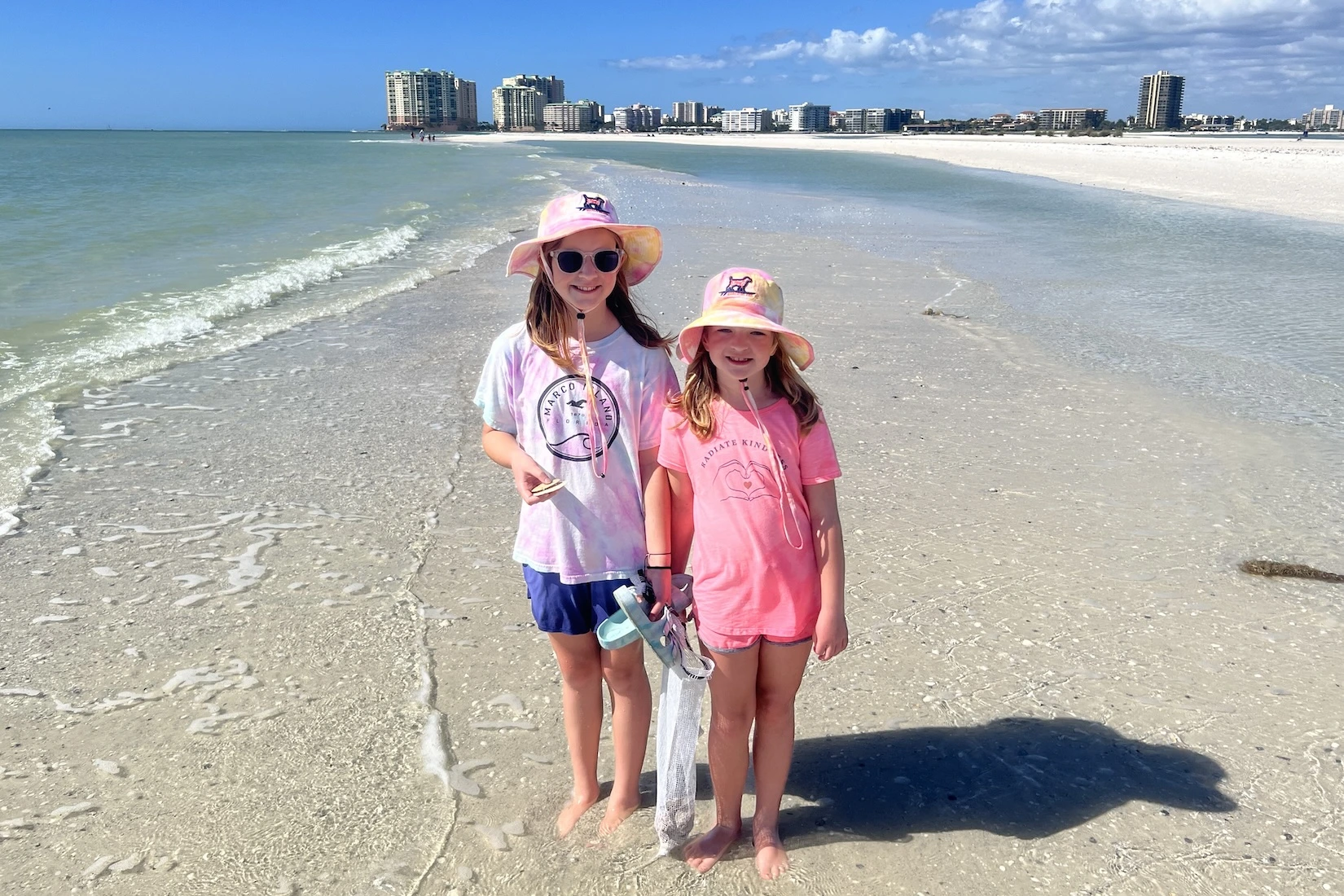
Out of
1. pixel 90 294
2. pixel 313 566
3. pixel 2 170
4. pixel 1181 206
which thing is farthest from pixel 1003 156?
pixel 313 566

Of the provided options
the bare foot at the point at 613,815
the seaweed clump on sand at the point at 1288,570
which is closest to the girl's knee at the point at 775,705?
the bare foot at the point at 613,815

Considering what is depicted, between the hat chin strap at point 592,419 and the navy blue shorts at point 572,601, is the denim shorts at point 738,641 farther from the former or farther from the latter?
the hat chin strap at point 592,419

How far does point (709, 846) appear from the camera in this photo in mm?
2668

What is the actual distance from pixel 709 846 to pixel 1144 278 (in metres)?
12.0

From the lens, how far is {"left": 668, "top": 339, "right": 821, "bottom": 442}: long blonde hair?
246 centimetres

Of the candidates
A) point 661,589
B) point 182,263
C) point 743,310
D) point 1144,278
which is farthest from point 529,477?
point 182,263

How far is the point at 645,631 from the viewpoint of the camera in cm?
243

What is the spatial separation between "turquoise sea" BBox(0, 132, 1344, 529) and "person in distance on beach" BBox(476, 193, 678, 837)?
12.7 ft

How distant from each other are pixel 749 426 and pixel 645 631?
573 mm

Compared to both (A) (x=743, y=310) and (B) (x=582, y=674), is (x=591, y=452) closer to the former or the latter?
(A) (x=743, y=310)

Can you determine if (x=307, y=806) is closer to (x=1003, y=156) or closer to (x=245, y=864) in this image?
(x=245, y=864)

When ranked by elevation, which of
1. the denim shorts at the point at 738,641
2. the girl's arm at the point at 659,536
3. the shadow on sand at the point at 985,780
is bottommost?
the shadow on sand at the point at 985,780

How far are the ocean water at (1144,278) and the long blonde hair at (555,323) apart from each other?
5.09 metres

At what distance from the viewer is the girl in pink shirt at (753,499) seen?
2.42 metres
